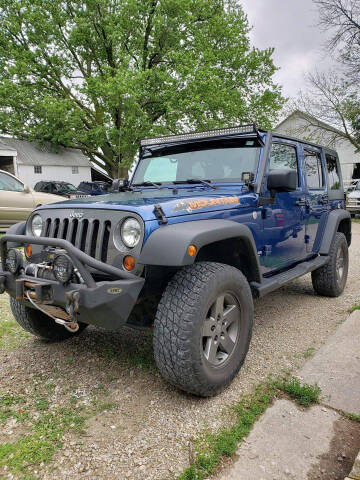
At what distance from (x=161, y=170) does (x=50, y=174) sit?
89.7 ft

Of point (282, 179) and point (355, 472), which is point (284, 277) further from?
point (355, 472)

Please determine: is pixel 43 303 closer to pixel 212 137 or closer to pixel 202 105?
pixel 212 137

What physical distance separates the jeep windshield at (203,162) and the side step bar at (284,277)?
0.95 metres

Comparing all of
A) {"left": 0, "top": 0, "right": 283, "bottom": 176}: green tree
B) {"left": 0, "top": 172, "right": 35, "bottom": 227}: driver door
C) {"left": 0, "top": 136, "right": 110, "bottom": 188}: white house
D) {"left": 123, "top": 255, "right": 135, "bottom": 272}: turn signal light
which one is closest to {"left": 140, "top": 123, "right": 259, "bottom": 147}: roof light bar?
{"left": 123, "top": 255, "right": 135, "bottom": 272}: turn signal light

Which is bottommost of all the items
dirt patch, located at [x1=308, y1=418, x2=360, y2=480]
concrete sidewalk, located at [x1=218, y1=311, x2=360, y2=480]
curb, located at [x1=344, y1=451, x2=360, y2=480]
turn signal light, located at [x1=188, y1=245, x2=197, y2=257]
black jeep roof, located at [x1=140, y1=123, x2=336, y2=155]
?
dirt patch, located at [x1=308, y1=418, x2=360, y2=480]

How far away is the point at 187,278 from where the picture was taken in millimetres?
2334

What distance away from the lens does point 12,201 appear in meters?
8.45

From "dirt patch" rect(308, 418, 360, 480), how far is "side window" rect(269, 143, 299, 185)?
7.13ft

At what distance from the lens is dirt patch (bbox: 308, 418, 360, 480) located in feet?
6.05

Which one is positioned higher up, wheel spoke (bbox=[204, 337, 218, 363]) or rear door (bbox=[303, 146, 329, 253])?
rear door (bbox=[303, 146, 329, 253])

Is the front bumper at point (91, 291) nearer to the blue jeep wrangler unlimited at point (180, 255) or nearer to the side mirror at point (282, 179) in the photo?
the blue jeep wrangler unlimited at point (180, 255)

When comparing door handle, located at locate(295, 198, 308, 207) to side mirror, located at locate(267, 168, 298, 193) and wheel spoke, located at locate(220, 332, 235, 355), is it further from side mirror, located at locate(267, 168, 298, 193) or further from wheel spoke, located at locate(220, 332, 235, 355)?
wheel spoke, located at locate(220, 332, 235, 355)

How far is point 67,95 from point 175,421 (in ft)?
73.2

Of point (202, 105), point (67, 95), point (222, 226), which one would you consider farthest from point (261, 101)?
point (222, 226)
